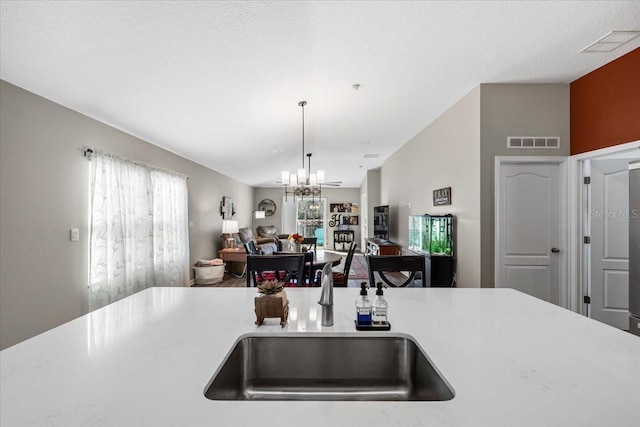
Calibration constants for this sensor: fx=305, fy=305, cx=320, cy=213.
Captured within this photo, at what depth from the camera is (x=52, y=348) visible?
1.04 metres

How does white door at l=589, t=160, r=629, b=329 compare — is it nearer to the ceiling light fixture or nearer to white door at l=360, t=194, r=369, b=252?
the ceiling light fixture

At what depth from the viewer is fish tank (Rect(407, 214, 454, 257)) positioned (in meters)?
4.02

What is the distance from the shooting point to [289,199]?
1185cm

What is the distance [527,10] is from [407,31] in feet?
2.60

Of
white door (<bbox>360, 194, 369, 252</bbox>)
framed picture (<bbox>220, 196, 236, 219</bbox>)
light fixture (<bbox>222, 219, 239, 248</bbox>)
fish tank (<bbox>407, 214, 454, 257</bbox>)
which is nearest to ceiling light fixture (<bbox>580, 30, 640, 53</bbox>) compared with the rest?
fish tank (<bbox>407, 214, 454, 257</bbox>)

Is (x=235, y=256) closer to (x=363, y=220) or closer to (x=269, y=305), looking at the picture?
(x=363, y=220)

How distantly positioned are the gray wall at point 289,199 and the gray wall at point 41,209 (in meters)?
8.03

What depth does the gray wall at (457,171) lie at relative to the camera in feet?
11.4

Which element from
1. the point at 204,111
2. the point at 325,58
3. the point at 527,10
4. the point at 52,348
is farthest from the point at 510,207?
the point at 52,348

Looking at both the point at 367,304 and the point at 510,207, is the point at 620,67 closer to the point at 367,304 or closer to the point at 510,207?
the point at 510,207

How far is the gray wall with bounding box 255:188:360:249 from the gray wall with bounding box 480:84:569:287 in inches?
334

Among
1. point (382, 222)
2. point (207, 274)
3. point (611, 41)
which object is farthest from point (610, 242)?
point (207, 274)

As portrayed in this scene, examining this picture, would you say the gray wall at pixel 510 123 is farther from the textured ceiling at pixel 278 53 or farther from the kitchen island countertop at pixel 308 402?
the kitchen island countertop at pixel 308 402

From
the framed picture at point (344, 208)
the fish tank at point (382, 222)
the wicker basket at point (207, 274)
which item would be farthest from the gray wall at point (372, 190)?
the wicker basket at point (207, 274)
